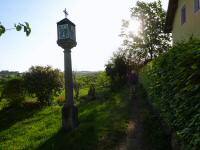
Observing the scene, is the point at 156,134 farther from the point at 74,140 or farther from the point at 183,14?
the point at 183,14

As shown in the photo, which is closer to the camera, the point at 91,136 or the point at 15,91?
the point at 91,136

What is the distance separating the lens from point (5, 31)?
3.77 meters

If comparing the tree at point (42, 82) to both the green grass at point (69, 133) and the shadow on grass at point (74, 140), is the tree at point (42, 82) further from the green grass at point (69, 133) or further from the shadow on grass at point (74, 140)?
the shadow on grass at point (74, 140)

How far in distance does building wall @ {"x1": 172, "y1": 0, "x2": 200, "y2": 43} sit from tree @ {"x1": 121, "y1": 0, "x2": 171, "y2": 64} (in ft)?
87.7

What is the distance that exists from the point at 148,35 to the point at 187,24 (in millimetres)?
33237

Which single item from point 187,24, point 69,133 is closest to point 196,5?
point 187,24

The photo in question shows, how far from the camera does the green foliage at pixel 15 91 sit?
22203mm

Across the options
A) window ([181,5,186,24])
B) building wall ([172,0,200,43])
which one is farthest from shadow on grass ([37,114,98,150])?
window ([181,5,186,24])

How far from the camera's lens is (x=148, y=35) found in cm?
5344

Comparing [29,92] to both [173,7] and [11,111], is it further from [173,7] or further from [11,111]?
[173,7]

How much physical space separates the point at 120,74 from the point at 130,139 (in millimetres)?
23859

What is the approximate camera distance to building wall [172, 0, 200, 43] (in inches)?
712

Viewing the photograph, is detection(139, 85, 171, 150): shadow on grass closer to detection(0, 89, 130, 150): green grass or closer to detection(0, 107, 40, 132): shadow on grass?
detection(0, 89, 130, 150): green grass

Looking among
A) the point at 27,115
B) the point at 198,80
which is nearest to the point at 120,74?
the point at 27,115
